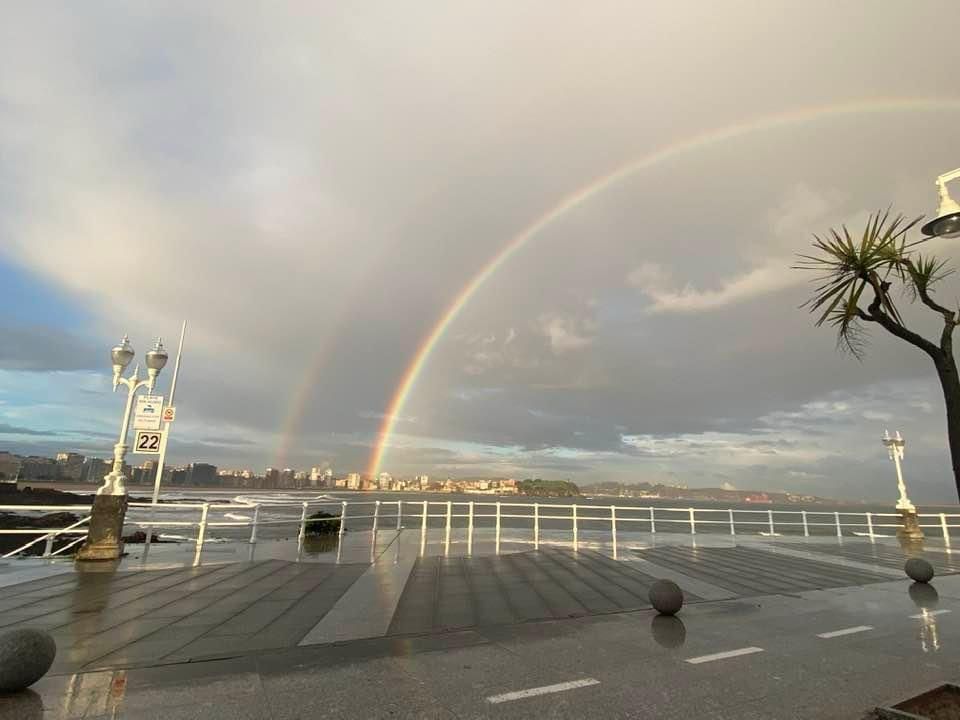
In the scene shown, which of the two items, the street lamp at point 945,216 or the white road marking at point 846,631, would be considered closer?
the street lamp at point 945,216

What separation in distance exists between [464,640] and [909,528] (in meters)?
21.7

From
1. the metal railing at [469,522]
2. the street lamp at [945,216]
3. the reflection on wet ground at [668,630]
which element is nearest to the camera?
the street lamp at [945,216]

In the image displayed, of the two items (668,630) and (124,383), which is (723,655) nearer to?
(668,630)

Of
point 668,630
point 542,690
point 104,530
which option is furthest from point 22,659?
point 104,530

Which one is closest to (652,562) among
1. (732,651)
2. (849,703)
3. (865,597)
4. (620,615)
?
(865,597)

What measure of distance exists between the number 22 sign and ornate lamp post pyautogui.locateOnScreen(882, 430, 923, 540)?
25.6 metres

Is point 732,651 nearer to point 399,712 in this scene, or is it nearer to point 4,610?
point 399,712

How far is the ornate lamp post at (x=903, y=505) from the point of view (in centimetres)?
1983

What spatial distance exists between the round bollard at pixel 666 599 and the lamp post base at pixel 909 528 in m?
17.8

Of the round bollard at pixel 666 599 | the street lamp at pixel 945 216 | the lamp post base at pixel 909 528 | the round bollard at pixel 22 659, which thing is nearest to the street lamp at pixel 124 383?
the round bollard at pixel 22 659

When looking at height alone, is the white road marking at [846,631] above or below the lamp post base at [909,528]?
below

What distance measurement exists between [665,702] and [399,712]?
2324mm

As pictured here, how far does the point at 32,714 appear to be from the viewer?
4070mm

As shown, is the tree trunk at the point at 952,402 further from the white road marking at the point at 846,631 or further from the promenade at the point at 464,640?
the white road marking at the point at 846,631
